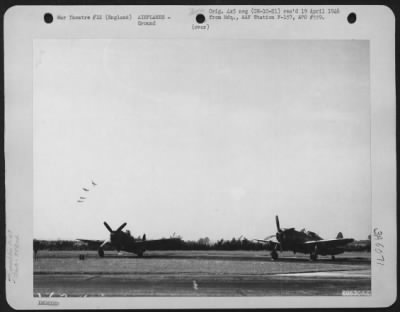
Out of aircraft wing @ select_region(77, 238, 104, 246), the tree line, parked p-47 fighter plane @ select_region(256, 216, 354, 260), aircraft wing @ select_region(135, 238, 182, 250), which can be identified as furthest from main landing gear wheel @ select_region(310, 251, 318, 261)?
aircraft wing @ select_region(77, 238, 104, 246)

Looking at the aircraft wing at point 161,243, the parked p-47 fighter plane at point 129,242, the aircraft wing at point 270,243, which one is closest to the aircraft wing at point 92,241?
the parked p-47 fighter plane at point 129,242

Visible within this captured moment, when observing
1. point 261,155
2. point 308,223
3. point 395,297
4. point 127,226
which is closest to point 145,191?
point 127,226

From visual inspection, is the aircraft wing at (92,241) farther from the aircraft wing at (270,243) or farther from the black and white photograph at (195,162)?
the aircraft wing at (270,243)

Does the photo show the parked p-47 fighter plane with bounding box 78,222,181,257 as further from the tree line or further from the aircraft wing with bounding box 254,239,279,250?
the aircraft wing with bounding box 254,239,279,250

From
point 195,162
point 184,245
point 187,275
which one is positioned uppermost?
point 195,162

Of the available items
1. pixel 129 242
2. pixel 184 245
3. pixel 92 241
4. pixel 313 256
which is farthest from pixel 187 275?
pixel 313 256

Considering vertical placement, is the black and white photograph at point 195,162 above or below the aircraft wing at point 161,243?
above

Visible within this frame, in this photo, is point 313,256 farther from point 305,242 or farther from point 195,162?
A: point 195,162
